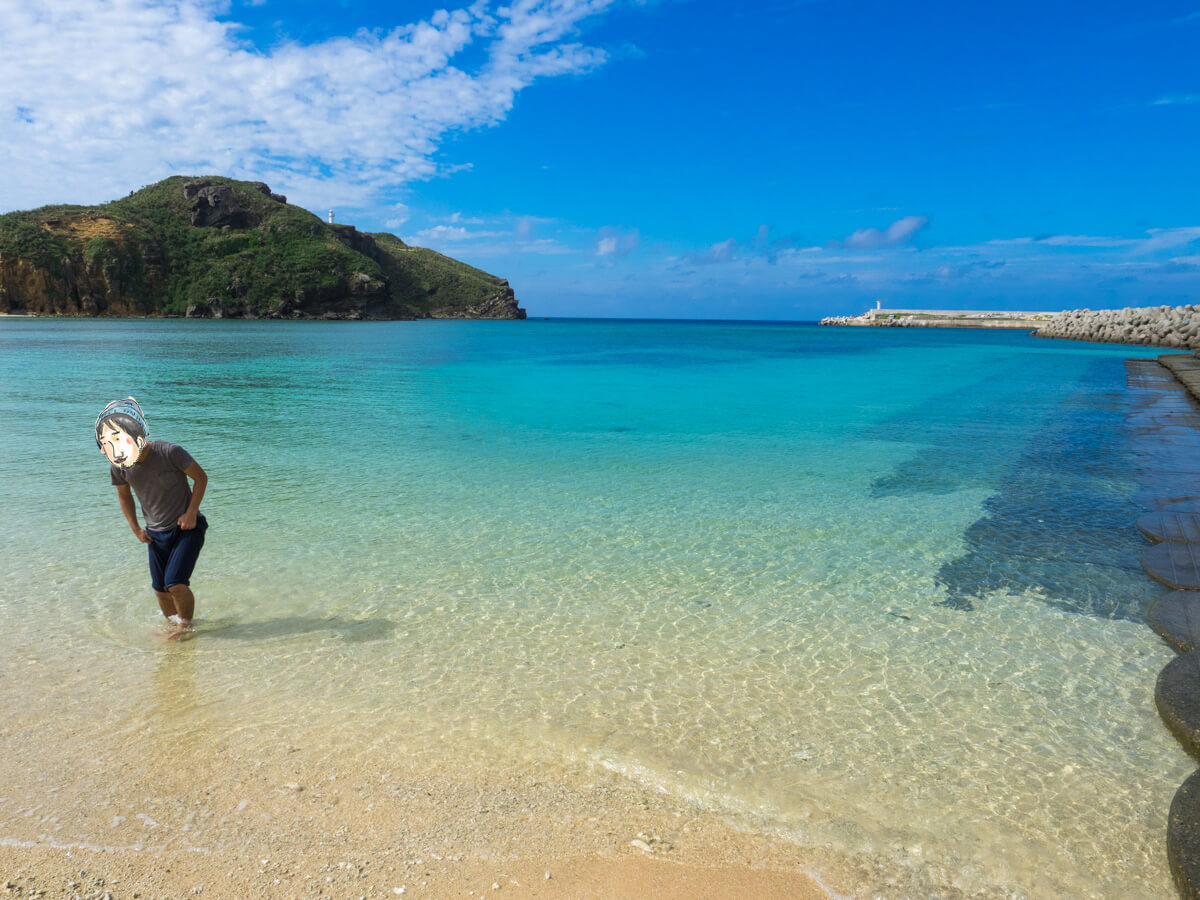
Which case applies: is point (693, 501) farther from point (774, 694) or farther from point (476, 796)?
point (476, 796)

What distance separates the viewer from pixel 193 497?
4.38 meters

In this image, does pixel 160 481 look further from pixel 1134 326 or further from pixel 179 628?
pixel 1134 326

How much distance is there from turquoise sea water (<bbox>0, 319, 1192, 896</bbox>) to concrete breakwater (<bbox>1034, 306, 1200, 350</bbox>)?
40550mm

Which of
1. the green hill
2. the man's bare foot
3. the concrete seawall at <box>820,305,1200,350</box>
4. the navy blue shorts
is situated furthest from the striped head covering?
the green hill

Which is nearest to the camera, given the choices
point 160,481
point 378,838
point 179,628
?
point 378,838

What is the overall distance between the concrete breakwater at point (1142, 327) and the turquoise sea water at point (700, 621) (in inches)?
1596

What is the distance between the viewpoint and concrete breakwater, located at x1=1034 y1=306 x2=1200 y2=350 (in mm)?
43219

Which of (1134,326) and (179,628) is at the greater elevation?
(1134,326)

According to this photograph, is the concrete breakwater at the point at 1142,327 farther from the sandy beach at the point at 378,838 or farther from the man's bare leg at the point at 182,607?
the man's bare leg at the point at 182,607

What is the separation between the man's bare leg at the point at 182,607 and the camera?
4.80 metres

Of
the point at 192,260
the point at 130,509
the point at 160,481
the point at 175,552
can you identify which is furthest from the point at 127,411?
the point at 192,260
